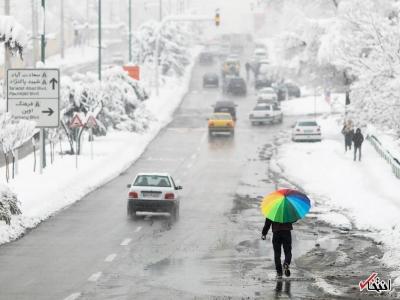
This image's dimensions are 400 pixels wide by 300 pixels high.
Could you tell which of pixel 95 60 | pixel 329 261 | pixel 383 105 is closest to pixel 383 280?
pixel 329 261

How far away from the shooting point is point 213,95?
314ft

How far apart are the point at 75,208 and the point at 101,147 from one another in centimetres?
2160

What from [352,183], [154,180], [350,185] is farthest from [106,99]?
[154,180]

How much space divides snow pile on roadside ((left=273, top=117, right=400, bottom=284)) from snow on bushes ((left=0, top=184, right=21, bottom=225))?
29.5 ft

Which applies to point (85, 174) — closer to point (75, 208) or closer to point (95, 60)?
point (75, 208)

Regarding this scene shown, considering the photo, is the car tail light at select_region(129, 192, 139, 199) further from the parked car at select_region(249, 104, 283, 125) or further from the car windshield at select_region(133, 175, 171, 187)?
the parked car at select_region(249, 104, 283, 125)

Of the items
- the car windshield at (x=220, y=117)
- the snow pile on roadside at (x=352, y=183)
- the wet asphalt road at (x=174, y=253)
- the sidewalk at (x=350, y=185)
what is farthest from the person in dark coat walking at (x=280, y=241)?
the car windshield at (x=220, y=117)

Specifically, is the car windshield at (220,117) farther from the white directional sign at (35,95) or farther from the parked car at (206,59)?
the parked car at (206,59)

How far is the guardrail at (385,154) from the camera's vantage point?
133ft

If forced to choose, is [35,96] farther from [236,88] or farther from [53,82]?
[236,88]

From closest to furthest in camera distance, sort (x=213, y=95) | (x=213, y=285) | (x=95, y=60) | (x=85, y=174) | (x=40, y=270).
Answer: (x=213, y=285) < (x=40, y=270) < (x=85, y=174) < (x=213, y=95) < (x=95, y=60)

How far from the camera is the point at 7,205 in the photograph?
2600 centimetres

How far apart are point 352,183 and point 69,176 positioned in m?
10.4

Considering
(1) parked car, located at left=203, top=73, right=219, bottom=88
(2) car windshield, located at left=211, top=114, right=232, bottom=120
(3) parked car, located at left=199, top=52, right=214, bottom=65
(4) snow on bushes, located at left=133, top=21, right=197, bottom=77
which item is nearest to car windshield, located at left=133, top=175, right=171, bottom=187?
(2) car windshield, located at left=211, top=114, right=232, bottom=120
